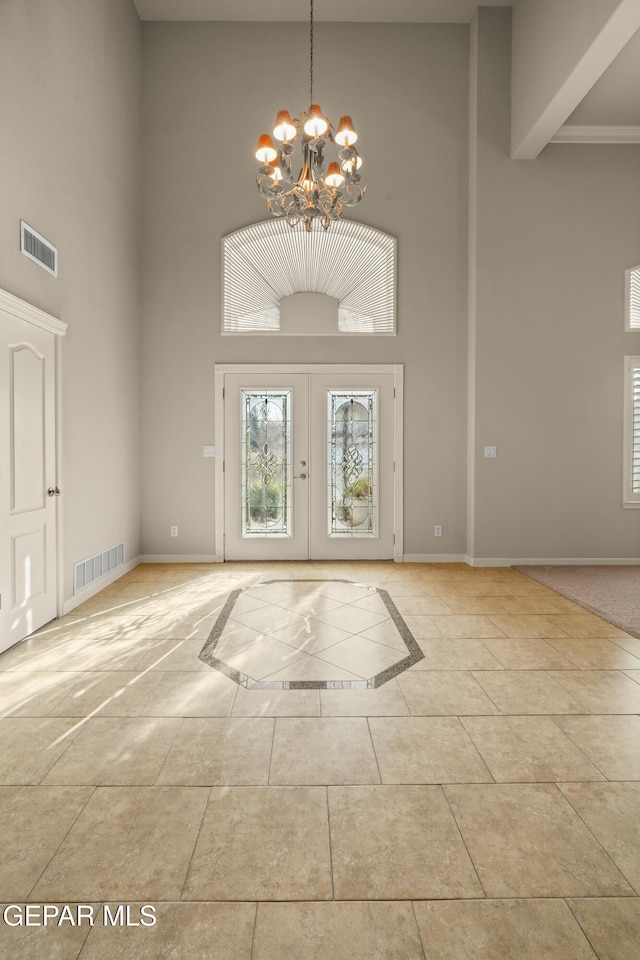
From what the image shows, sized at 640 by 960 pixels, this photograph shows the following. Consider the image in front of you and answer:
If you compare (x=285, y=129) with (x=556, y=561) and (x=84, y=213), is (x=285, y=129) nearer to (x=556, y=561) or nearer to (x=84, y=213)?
(x=84, y=213)

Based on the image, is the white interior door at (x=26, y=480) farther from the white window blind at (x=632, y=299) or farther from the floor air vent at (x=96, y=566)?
the white window blind at (x=632, y=299)

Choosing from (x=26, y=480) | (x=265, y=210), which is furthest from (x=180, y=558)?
(x=265, y=210)

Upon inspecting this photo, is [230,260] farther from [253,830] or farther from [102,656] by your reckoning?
[253,830]

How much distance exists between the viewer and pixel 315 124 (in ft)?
10.8

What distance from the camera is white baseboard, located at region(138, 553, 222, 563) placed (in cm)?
595

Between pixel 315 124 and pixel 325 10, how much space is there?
3.73m

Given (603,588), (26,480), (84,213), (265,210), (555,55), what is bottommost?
(603,588)

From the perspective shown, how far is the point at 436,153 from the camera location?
19.3 feet

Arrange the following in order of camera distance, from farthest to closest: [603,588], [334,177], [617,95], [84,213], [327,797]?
[617,95], [603,588], [84,213], [334,177], [327,797]

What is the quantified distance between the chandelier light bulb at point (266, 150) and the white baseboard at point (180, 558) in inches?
157

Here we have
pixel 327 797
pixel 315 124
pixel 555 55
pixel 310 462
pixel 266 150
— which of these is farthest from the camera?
pixel 310 462

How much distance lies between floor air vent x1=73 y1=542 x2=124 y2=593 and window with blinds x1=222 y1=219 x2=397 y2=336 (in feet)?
8.85

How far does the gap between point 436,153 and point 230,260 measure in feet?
8.57

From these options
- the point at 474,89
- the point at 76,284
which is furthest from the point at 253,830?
the point at 474,89
